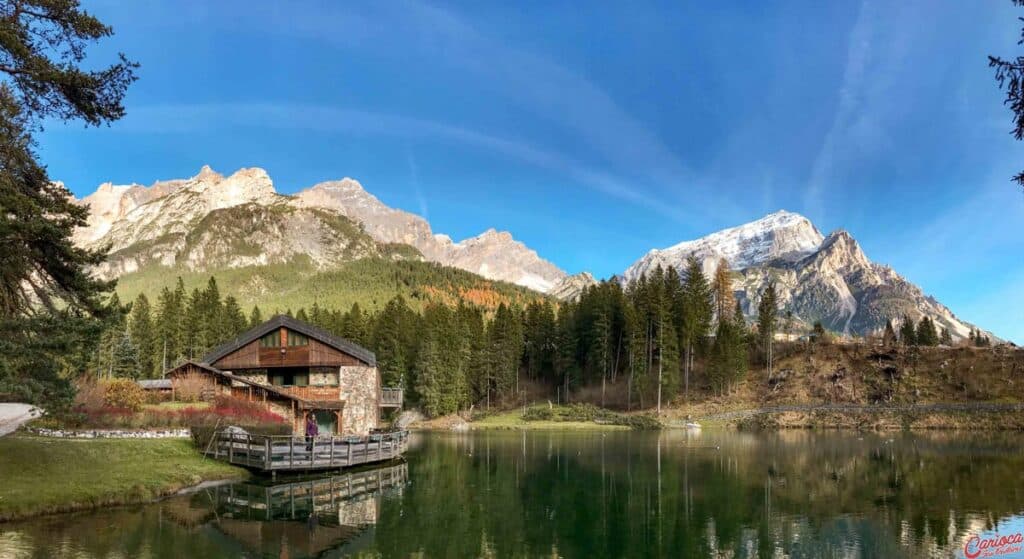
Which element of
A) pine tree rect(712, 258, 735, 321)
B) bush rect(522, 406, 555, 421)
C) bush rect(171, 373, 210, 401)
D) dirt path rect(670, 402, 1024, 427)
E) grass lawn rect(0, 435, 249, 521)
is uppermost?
pine tree rect(712, 258, 735, 321)

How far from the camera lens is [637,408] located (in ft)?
300

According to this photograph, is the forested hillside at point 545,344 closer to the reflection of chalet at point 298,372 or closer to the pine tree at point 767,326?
the pine tree at point 767,326

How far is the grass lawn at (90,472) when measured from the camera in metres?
23.8

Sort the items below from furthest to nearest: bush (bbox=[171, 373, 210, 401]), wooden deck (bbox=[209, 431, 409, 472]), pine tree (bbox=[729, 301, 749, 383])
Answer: pine tree (bbox=[729, 301, 749, 383]), bush (bbox=[171, 373, 210, 401]), wooden deck (bbox=[209, 431, 409, 472])

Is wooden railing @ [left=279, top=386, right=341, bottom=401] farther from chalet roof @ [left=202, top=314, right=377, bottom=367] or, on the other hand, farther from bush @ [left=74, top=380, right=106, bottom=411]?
bush @ [left=74, top=380, right=106, bottom=411]

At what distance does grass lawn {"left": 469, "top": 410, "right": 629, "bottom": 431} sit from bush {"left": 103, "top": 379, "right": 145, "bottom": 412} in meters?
50.9

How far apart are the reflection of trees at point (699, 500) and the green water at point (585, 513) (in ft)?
0.41

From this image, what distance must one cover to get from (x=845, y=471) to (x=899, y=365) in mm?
58633

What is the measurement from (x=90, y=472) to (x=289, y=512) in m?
9.49

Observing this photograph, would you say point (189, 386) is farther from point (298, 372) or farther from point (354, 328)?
point (354, 328)

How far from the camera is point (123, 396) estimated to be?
39906mm

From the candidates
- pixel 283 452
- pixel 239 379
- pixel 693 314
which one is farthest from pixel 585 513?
pixel 693 314

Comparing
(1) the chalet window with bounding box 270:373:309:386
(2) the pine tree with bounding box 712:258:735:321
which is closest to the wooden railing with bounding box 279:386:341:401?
(1) the chalet window with bounding box 270:373:309:386

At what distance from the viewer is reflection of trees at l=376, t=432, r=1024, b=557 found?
22.1 meters
